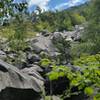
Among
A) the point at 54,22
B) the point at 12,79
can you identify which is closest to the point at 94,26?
the point at 12,79

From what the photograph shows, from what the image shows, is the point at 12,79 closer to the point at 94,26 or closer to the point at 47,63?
the point at 47,63

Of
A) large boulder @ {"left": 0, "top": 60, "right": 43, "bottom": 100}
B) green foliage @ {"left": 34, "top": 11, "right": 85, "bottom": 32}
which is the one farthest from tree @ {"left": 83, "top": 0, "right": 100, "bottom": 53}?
green foliage @ {"left": 34, "top": 11, "right": 85, "bottom": 32}

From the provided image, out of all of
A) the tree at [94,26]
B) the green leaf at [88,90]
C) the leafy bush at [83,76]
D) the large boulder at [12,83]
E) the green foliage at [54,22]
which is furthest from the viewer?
the green foliage at [54,22]

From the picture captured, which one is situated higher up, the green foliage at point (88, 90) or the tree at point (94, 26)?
the green foliage at point (88, 90)

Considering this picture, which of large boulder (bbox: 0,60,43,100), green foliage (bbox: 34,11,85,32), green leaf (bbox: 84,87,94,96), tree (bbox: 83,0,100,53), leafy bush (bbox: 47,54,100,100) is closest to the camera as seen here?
green leaf (bbox: 84,87,94,96)

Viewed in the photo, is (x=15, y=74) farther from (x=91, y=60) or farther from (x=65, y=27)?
(x=65, y=27)

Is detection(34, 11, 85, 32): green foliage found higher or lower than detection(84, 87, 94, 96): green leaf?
lower

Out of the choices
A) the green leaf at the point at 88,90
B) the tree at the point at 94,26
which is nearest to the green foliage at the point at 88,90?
the green leaf at the point at 88,90

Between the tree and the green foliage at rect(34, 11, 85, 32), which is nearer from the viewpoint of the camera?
the tree

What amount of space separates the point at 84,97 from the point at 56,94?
4.13m

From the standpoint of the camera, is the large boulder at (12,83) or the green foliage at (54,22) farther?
the green foliage at (54,22)

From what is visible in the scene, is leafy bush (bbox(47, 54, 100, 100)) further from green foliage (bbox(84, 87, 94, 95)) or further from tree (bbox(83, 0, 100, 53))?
tree (bbox(83, 0, 100, 53))

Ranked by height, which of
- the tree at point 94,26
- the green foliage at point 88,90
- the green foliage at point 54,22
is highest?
the green foliage at point 88,90

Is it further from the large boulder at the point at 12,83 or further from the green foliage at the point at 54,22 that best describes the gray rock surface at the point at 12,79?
the green foliage at the point at 54,22
